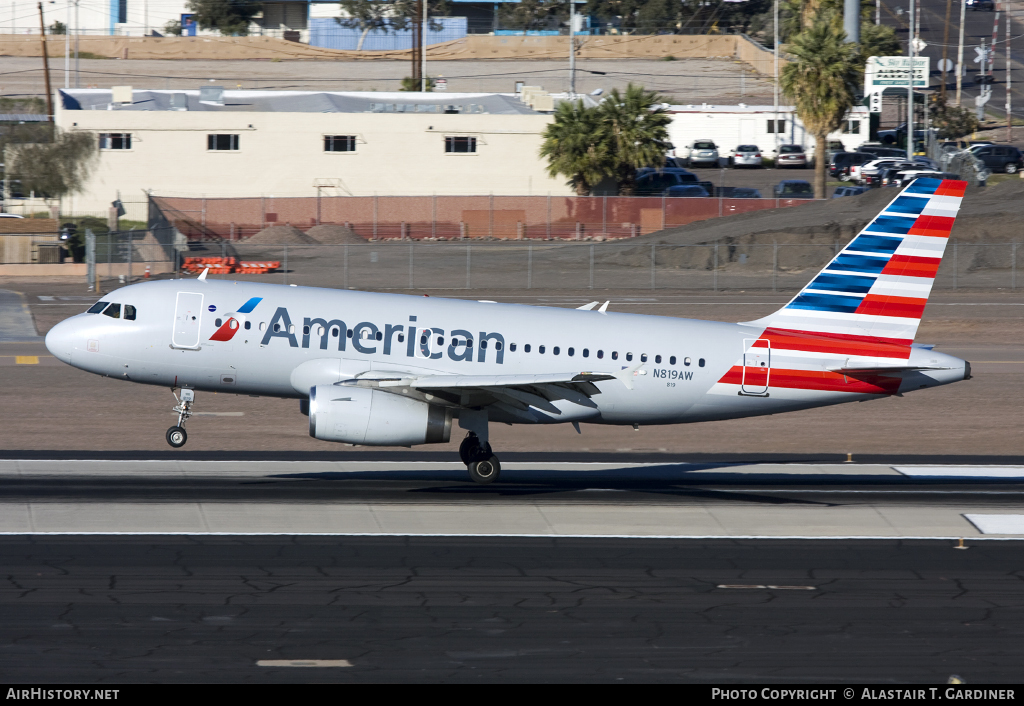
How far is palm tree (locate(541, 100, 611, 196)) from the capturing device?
277 ft

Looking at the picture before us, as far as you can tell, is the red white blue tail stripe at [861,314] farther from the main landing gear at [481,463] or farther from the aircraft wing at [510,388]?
the main landing gear at [481,463]

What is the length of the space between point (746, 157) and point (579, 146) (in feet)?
86.2

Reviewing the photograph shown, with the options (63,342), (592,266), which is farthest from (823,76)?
(63,342)

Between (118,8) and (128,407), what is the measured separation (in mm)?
154389

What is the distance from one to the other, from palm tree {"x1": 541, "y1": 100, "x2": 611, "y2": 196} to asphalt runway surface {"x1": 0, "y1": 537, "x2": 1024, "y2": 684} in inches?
2551

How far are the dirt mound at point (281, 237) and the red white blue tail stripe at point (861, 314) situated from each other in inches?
2116

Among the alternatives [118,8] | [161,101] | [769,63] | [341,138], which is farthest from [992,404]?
[118,8]

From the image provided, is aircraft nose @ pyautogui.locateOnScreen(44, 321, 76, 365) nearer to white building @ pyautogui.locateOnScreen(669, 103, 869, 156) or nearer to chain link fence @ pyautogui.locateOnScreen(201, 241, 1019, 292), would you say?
chain link fence @ pyautogui.locateOnScreen(201, 241, 1019, 292)

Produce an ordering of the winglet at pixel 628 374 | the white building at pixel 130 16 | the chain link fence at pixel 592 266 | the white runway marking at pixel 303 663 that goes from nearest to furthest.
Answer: the white runway marking at pixel 303 663
the winglet at pixel 628 374
the chain link fence at pixel 592 266
the white building at pixel 130 16

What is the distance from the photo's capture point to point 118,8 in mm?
173750

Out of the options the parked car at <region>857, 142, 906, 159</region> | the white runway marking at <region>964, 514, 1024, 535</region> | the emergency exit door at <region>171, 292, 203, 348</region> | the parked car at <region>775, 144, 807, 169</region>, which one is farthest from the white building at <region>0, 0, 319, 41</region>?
the white runway marking at <region>964, 514, 1024, 535</region>

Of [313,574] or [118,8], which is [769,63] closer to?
[118,8]

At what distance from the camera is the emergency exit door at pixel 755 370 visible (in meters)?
26.4

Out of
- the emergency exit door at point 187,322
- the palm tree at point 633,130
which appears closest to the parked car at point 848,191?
the palm tree at point 633,130
